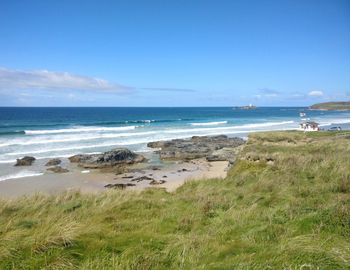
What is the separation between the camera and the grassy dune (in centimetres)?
390

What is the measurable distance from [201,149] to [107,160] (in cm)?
1104

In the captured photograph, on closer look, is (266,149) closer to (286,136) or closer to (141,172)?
(141,172)

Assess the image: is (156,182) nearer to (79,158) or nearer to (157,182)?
(157,182)

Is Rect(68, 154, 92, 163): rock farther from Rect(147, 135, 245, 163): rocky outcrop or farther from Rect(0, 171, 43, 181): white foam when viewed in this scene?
Rect(147, 135, 245, 163): rocky outcrop

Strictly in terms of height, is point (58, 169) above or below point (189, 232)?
below

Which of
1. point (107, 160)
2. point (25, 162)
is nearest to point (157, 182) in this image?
point (107, 160)

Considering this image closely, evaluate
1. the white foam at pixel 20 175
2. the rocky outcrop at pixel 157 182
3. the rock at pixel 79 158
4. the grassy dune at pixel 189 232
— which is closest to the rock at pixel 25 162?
the white foam at pixel 20 175

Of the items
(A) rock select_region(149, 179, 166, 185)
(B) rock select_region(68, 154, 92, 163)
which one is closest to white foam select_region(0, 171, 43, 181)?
(B) rock select_region(68, 154, 92, 163)

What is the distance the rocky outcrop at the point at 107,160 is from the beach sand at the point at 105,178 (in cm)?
121

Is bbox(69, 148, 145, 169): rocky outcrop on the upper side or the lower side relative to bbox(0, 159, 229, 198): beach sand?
upper

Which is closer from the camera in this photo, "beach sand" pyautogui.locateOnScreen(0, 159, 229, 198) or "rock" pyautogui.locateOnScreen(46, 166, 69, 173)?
"beach sand" pyautogui.locateOnScreen(0, 159, 229, 198)

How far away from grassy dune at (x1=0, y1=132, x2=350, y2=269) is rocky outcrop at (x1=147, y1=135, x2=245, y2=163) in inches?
783

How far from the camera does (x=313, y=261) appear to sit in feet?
11.7

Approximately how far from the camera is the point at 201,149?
34438 millimetres
